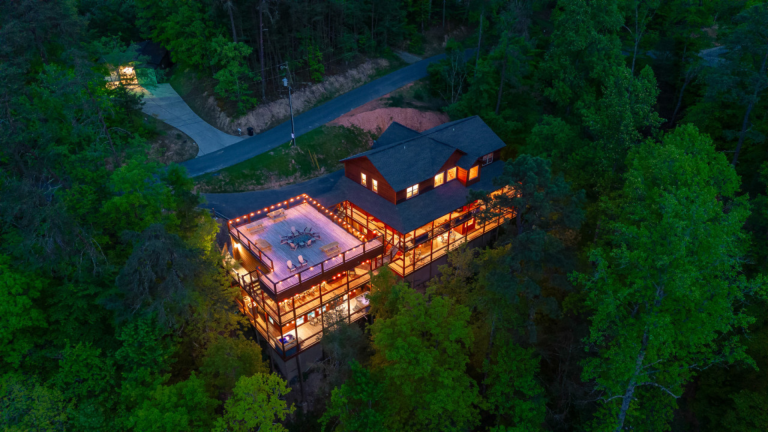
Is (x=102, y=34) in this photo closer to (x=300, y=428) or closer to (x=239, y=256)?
(x=239, y=256)

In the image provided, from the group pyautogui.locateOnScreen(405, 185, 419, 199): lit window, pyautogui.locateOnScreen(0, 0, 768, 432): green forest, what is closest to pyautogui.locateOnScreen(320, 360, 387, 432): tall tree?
pyautogui.locateOnScreen(0, 0, 768, 432): green forest

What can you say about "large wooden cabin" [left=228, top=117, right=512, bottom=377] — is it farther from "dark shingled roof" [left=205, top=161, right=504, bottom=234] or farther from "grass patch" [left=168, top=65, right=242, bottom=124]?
"grass patch" [left=168, top=65, right=242, bottom=124]

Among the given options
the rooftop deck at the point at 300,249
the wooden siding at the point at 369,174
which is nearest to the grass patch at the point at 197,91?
the wooden siding at the point at 369,174

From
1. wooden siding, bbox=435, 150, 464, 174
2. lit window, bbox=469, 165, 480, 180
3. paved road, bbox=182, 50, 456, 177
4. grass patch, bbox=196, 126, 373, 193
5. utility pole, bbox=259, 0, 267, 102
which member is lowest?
grass patch, bbox=196, 126, 373, 193

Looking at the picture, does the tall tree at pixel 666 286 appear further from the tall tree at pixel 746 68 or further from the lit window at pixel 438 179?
the lit window at pixel 438 179

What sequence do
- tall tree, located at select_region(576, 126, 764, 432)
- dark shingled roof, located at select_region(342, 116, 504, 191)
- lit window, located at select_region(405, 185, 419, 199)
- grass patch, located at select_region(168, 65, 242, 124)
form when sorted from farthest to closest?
grass patch, located at select_region(168, 65, 242, 124), lit window, located at select_region(405, 185, 419, 199), dark shingled roof, located at select_region(342, 116, 504, 191), tall tree, located at select_region(576, 126, 764, 432)

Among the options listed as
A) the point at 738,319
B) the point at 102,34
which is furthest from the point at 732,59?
the point at 102,34
